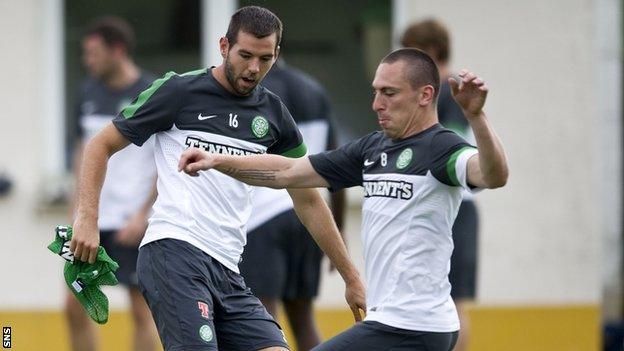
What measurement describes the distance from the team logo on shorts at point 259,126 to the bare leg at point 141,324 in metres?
3.40

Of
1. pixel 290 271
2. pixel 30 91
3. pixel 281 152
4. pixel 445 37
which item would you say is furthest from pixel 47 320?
pixel 281 152

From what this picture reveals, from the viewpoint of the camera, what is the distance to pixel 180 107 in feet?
22.4

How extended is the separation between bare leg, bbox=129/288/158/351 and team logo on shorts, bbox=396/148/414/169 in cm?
390

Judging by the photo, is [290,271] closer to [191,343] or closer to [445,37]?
[445,37]

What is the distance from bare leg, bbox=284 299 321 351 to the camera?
9.17m

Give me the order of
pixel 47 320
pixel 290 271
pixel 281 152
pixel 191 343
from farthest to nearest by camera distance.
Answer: pixel 47 320 < pixel 290 271 < pixel 281 152 < pixel 191 343

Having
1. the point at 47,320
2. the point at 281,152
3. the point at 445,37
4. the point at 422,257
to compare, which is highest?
the point at 445,37

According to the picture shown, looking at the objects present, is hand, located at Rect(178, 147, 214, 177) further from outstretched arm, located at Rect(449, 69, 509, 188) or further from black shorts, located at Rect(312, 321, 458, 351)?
outstretched arm, located at Rect(449, 69, 509, 188)

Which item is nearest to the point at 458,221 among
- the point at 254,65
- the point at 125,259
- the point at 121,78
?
the point at 125,259

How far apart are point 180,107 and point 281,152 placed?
1.84 feet

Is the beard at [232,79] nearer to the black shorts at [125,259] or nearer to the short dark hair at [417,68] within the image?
the short dark hair at [417,68]

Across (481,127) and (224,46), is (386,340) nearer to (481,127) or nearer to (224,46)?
(481,127)

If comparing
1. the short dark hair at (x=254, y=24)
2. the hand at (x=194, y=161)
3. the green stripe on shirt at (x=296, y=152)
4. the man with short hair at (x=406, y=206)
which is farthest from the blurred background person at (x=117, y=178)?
the hand at (x=194, y=161)

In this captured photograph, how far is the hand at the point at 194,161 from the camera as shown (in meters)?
6.27
